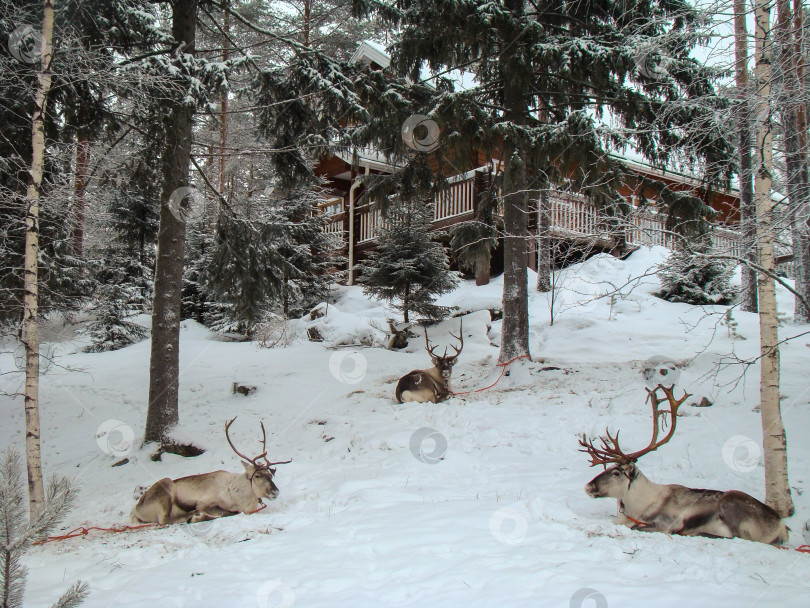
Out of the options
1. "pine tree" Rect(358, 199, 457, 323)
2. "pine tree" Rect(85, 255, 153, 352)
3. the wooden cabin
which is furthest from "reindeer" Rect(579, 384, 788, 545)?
"pine tree" Rect(85, 255, 153, 352)

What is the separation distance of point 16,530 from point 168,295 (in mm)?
6129

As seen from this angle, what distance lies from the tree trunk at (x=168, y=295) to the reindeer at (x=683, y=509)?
6.15m

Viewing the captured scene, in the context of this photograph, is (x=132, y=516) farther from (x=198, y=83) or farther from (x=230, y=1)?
(x=230, y=1)

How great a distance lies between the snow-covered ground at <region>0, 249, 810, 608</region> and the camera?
11.9 feet

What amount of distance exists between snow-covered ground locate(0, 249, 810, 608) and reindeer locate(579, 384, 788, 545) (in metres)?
0.19

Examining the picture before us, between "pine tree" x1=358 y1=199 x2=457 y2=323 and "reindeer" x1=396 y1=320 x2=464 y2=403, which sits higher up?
"pine tree" x1=358 y1=199 x2=457 y2=323

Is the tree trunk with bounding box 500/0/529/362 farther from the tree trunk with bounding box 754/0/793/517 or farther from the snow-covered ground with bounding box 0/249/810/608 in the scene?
the tree trunk with bounding box 754/0/793/517

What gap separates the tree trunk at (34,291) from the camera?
548cm

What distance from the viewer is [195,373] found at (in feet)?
37.9

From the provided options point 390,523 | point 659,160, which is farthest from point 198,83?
point 659,160

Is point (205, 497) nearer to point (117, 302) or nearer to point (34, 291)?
point (34, 291)

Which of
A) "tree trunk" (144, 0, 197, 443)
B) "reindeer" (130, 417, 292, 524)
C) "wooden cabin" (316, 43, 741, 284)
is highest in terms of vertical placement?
"wooden cabin" (316, 43, 741, 284)

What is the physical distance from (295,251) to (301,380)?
6.12m

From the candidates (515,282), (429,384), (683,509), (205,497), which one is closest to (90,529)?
(205,497)
